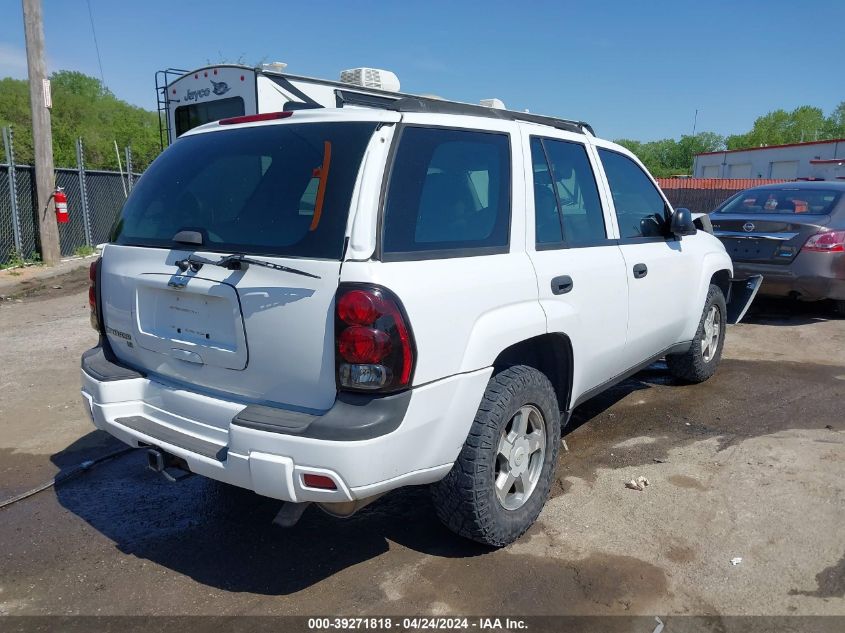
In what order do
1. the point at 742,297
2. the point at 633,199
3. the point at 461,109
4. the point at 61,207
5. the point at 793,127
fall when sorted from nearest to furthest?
the point at 461,109 < the point at 633,199 < the point at 742,297 < the point at 61,207 < the point at 793,127

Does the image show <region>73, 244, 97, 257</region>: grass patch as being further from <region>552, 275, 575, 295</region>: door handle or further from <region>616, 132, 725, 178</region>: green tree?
<region>616, 132, 725, 178</region>: green tree

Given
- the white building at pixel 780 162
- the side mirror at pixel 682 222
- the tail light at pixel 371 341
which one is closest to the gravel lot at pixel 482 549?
the tail light at pixel 371 341

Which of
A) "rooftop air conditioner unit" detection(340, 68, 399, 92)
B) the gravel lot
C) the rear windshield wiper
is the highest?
"rooftop air conditioner unit" detection(340, 68, 399, 92)

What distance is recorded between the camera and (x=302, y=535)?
11.4 ft

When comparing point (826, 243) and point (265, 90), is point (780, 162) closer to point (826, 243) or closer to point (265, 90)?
point (826, 243)

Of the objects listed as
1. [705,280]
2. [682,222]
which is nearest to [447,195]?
[682,222]

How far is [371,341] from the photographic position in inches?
99.3

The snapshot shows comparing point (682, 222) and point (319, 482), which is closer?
point (319, 482)

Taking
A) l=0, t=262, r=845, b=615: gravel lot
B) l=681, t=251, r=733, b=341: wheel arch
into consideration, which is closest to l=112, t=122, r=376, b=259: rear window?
l=0, t=262, r=845, b=615: gravel lot

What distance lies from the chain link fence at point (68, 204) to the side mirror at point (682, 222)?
8.94 meters

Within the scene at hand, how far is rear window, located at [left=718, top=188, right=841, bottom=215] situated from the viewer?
320 inches

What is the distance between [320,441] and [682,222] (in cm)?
322

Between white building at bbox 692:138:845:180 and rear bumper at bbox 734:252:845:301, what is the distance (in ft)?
101

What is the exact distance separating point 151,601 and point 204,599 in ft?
0.72
